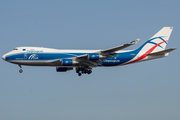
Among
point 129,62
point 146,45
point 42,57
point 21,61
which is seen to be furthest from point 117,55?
point 21,61

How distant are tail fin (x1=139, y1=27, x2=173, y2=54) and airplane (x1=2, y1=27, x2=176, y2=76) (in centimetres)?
81

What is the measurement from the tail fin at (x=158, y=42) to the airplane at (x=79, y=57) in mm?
811

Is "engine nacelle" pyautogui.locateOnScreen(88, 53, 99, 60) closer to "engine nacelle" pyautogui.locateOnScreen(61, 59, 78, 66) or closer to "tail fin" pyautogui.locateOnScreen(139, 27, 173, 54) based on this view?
"engine nacelle" pyautogui.locateOnScreen(61, 59, 78, 66)

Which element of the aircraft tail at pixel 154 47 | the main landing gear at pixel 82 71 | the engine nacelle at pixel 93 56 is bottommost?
the main landing gear at pixel 82 71

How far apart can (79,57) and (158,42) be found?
15911 millimetres

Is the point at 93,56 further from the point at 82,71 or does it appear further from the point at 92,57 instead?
the point at 82,71

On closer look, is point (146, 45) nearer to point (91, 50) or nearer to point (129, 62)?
point (129, 62)

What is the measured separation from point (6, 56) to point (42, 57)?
598 cm

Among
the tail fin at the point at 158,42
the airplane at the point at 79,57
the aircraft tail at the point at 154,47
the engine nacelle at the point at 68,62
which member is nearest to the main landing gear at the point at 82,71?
the airplane at the point at 79,57

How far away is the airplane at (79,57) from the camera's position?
44438 millimetres

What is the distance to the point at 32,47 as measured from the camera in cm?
4603

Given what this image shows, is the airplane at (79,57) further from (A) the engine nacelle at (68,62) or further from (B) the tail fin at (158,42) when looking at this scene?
(B) the tail fin at (158,42)

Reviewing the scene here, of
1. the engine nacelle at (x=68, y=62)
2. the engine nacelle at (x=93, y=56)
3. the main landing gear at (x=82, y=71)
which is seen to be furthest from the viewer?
the main landing gear at (x=82, y=71)

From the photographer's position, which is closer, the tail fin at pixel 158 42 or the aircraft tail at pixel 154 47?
the aircraft tail at pixel 154 47
